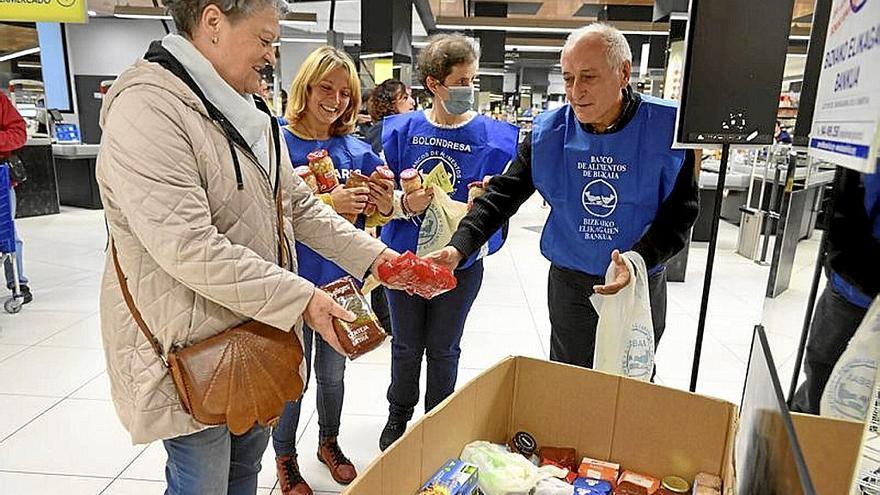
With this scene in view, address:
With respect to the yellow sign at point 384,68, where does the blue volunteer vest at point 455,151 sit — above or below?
below

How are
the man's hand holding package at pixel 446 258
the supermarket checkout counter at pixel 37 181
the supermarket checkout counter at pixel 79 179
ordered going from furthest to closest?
1. the supermarket checkout counter at pixel 79 179
2. the supermarket checkout counter at pixel 37 181
3. the man's hand holding package at pixel 446 258

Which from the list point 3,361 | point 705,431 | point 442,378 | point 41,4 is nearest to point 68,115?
point 41,4

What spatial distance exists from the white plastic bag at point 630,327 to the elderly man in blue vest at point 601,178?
1.8 inches

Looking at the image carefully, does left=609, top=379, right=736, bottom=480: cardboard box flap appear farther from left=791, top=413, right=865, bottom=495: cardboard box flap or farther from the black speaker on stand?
the black speaker on stand

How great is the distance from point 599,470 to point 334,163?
1.31 m

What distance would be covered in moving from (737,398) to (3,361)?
13.0 ft

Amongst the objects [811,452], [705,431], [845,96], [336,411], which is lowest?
[336,411]

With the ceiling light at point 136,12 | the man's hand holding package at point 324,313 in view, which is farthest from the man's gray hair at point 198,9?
the ceiling light at point 136,12

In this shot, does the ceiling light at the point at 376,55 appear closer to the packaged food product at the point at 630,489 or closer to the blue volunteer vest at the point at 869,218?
the packaged food product at the point at 630,489

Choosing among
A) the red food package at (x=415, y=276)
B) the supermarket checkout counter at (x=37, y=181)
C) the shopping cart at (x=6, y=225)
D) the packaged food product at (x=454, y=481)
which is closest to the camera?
the packaged food product at (x=454, y=481)

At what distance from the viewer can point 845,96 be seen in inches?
24.0

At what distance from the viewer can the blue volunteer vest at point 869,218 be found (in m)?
0.64

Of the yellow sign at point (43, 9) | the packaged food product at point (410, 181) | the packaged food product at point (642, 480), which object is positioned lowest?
the packaged food product at point (642, 480)

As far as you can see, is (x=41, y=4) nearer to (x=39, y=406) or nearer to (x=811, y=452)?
(x=39, y=406)
